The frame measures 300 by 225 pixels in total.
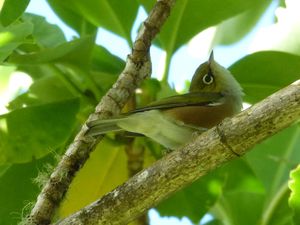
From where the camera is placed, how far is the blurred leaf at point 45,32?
3.45 meters

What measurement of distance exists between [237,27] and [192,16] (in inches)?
40.2

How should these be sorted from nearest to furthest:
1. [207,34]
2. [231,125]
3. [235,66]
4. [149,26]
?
1. [231,125]
2. [149,26]
3. [235,66]
4. [207,34]

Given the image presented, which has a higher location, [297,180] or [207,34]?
[207,34]

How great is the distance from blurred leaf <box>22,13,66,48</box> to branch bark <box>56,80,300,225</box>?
3.75ft

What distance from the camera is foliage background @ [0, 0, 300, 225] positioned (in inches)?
126

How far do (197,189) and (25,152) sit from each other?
90 cm

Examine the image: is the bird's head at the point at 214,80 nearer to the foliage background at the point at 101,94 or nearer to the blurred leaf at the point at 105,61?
the foliage background at the point at 101,94

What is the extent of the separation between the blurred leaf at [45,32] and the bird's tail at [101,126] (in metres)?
0.66

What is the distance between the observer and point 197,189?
3.60 meters

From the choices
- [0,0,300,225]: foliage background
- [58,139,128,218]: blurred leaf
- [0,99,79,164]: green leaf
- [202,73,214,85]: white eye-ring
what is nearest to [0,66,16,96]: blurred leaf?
[0,0,300,225]: foliage background

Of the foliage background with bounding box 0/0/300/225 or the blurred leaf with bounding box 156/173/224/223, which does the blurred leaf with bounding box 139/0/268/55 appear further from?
the blurred leaf with bounding box 156/173/224/223

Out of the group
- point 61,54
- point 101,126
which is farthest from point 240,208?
point 61,54

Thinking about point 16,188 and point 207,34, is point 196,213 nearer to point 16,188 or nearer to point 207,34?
point 16,188

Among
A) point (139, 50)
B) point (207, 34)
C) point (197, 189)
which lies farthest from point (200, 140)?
point (207, 34)
